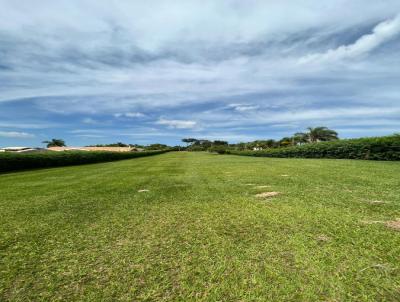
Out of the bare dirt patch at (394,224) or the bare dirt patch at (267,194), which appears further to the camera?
the bare dirt patch at (267,194)

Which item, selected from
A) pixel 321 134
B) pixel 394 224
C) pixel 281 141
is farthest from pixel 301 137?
pixel 394 224

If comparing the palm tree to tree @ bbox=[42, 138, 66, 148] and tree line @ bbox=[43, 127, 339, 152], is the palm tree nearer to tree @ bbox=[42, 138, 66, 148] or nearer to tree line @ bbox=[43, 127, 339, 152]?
tree line @ bbox=[43, 127, 339, 152]

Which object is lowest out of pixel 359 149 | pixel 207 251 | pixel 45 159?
pixel 207 251

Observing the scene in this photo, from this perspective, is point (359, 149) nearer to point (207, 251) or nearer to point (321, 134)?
point (207, 251)

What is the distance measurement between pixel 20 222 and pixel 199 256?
11.6 ft

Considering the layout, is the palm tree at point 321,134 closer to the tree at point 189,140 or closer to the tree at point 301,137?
the tree at point 301,137

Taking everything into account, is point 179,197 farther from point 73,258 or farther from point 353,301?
point 353,301

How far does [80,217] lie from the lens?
4664 millimetres

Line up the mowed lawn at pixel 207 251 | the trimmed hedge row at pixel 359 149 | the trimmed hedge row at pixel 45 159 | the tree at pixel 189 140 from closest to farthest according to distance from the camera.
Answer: the mowed lawn at pixel 207 251 < the trimmed hedge row at pixel 359 149 < the trimmed hedge row at pixel 45 159 < the tree at pixel 189 140

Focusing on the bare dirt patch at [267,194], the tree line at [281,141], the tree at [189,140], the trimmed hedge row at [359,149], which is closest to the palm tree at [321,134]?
the tree line at [281,141]

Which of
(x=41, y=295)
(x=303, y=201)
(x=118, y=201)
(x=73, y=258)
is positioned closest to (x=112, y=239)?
(x=73, y=258)

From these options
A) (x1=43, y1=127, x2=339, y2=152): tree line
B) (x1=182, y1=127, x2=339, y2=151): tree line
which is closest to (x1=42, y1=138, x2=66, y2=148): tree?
(x1=43, y1=127, x2=339, y2=152): tree line

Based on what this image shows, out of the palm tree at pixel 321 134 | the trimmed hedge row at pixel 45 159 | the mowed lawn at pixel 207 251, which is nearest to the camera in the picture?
A: the mowed lawn at pixel 207 251

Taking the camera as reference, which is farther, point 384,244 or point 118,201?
point 118,201
